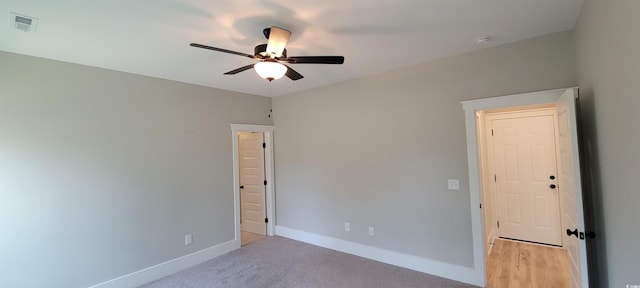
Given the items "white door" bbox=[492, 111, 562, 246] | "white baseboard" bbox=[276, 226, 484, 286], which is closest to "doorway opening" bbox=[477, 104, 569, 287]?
"white door" bbox=[492, 111, 562, 246]

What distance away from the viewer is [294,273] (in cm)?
349

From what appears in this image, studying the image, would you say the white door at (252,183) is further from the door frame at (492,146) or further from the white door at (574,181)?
the white door at (574,181)

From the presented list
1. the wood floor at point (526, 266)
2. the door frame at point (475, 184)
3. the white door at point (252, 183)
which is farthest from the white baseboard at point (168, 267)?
the wood floor at point (526, 266)

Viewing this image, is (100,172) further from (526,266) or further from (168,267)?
(526,266)

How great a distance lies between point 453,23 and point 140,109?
3694 mm

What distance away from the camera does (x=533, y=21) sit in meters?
2.33

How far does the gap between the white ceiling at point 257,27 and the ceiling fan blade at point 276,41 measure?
0.13 meters

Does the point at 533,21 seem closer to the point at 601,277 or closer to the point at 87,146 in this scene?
the point at 601,277

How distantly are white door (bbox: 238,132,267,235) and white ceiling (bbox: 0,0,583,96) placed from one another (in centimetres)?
226

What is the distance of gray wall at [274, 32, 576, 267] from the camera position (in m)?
2.85

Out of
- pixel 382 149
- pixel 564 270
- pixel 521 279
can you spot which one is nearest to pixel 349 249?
pixel 382 149

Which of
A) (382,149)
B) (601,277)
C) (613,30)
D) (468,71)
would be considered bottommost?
(601,277)

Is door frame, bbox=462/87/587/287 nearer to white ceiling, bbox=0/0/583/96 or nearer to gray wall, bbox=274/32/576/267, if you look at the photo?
gray wall, bbox=274/32/576/267

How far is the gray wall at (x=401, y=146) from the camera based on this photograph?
9.35 ft
